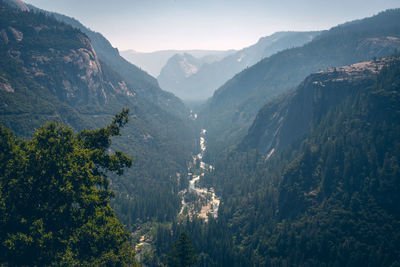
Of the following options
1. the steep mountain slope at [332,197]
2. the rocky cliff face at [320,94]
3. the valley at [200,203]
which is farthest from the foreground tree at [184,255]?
the rocky cliff face at [320,94]

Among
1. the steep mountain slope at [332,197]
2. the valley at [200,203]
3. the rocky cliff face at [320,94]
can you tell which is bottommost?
the valley at [200,203]

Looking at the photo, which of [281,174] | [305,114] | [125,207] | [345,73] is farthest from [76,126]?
[345,73]

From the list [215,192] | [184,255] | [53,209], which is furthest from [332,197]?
[53,209]

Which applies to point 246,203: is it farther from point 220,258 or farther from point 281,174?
point 220,258

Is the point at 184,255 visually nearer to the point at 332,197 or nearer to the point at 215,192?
the point at 332,197

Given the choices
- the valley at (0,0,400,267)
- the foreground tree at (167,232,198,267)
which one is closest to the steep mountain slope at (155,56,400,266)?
the valley at (0,0,400,267)

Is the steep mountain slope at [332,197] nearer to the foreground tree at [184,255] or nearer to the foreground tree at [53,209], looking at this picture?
the foreground tree at [184,255]
